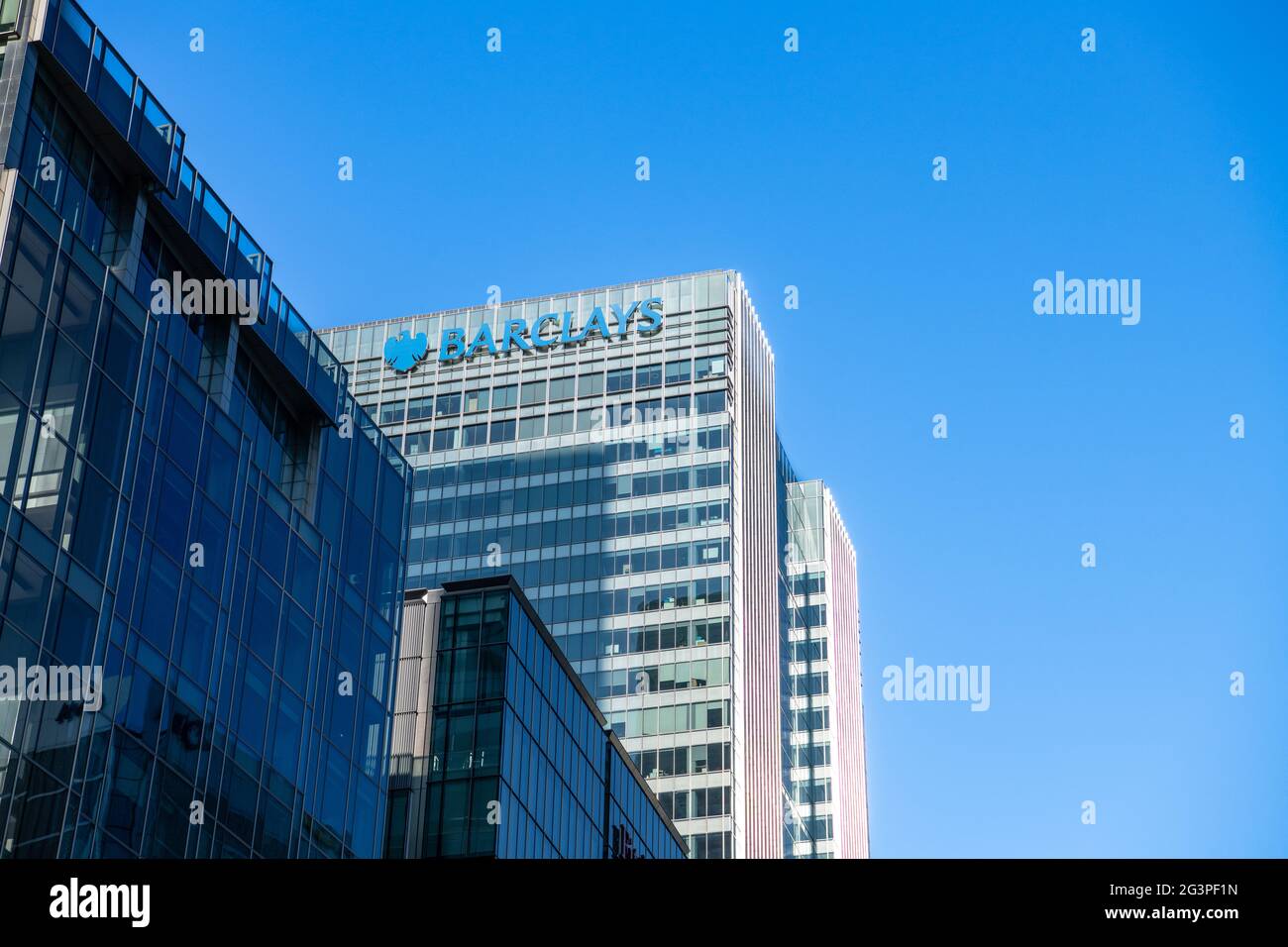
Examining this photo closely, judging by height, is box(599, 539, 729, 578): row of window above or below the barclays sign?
below

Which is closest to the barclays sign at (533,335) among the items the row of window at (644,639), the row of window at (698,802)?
the row of window at (644,639)

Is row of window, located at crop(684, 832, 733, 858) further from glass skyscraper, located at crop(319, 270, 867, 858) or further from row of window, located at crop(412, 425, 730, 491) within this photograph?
row of window, located at crop(412, 425, 730, 491)

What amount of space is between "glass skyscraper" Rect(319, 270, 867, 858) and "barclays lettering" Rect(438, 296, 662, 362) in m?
0.19

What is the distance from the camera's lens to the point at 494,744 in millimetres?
57750

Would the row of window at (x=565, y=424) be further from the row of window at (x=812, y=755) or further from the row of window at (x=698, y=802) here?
the row of window at (x=812, y=755)

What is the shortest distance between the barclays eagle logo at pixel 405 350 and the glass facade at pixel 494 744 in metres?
87.9

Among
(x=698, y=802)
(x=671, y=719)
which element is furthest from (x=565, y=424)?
(x=698, y=802)

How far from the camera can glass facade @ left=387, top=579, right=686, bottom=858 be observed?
187 feet

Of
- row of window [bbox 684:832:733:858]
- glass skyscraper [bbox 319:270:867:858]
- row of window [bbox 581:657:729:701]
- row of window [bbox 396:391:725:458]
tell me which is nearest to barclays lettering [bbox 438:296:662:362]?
glass skyscraper [bbox 319:270:867:858]

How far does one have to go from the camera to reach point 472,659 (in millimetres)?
59781

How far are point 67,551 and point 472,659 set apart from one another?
2584 cm

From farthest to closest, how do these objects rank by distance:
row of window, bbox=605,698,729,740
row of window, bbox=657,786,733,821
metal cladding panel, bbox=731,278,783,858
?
metal cladding panel, bbox=731,278,783,858 < row of window, bbox=605,698,729,740 < row of window, bbox=657,786,733,821

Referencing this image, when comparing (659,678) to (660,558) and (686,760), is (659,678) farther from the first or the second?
(660,558)
